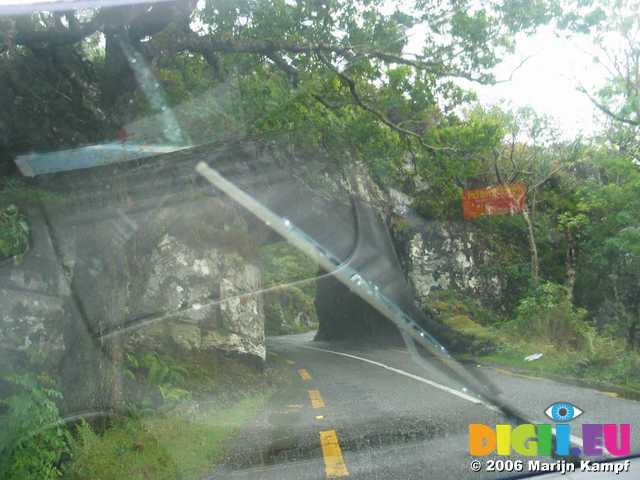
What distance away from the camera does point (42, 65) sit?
8430 mm

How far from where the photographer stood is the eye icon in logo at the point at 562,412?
19.3 ft

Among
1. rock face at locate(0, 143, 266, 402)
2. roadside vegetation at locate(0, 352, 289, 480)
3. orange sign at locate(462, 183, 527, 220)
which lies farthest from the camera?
orange sign at locate(462, 183, 527, 220)

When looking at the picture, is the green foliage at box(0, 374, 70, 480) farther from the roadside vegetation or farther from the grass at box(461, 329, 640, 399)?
the grass at box(461, 329, 640, 399)

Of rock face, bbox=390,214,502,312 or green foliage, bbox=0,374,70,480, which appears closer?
green foliage, bbox=0,374,70,480

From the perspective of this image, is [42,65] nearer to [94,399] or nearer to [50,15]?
[50,15]

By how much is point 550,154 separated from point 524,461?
60.8 feet

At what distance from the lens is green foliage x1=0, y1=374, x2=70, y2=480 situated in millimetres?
5363

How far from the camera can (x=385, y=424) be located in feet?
21.9

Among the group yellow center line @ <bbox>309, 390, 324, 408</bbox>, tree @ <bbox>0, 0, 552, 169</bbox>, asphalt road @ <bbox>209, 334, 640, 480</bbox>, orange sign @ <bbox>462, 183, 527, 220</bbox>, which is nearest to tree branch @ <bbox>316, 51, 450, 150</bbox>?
tree @ <bbox>0, 0, 552, 169</bbox>

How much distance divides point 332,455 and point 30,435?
2.83 meters

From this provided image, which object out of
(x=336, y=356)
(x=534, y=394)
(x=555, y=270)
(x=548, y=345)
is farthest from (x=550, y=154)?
(x=534, y=394)

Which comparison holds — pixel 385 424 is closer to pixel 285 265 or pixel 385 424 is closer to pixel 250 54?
pixel 250 54

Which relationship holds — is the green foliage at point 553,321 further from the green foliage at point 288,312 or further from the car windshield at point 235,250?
the green foliage at point 288,312

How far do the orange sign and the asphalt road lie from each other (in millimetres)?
11507
